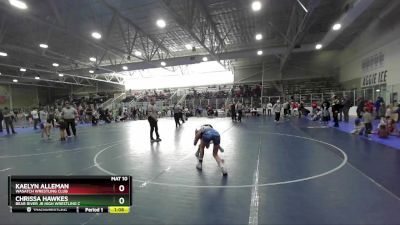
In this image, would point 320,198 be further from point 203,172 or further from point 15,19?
point 15,19

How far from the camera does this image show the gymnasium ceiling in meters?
13.2

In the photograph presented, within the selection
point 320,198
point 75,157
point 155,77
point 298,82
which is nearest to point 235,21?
point 75,157

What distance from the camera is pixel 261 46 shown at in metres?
22.3

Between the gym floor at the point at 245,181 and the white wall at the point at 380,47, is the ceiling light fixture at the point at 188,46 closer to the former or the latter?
the white wall at the point at 380,47

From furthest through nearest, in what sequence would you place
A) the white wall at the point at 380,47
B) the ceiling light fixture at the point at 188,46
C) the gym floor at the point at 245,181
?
the ceiling light fixture at the point at 188,46
the white wall at the point at 380,47
the gym floor at the point at 245,181

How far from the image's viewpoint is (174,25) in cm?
1750

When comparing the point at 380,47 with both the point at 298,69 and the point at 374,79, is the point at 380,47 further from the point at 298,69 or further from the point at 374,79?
the point at 298,69

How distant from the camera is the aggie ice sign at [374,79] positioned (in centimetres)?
1806
